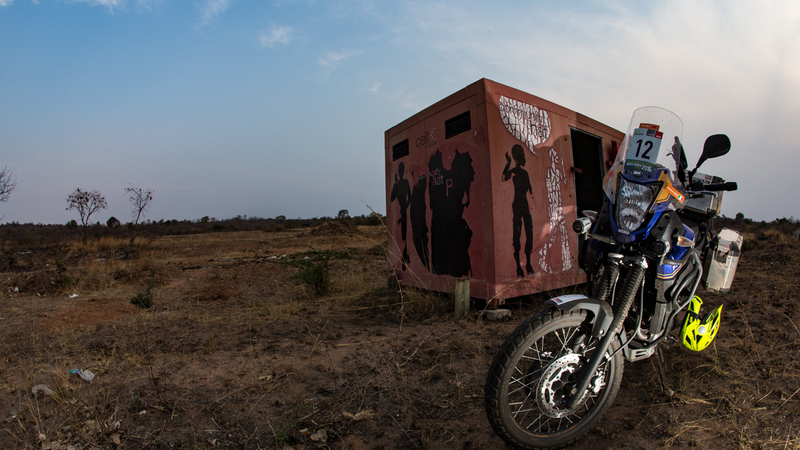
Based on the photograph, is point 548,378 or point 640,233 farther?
point 640,233

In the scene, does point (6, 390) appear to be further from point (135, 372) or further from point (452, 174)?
point (452, 174)

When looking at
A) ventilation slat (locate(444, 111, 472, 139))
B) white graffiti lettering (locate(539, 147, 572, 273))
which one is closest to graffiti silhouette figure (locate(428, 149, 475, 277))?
ventilation slat (locate(444, 111, 472, 139))

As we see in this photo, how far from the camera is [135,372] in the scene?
9.92ft

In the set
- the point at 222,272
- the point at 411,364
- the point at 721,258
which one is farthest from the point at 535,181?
the point at 222,272

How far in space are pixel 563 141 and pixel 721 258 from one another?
116 inches

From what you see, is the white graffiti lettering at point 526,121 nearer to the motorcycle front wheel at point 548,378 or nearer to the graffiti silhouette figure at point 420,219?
the graffiti silhouette figure at point 420,219

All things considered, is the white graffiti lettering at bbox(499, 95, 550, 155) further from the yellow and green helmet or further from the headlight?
the yellow and green helmet

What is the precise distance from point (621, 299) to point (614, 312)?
0.23 feet

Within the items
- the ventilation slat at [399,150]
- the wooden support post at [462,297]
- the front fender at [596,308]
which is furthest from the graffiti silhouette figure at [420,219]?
the front fender at [596,308]

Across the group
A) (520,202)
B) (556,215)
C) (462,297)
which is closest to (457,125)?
(520,202)

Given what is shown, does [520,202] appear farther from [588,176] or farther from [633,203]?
[588,176]

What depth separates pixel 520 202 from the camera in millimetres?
4492

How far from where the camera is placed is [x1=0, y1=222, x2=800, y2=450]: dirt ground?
→ 2094 millimetres

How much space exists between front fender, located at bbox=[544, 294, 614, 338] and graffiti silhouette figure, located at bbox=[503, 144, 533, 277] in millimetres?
2649
